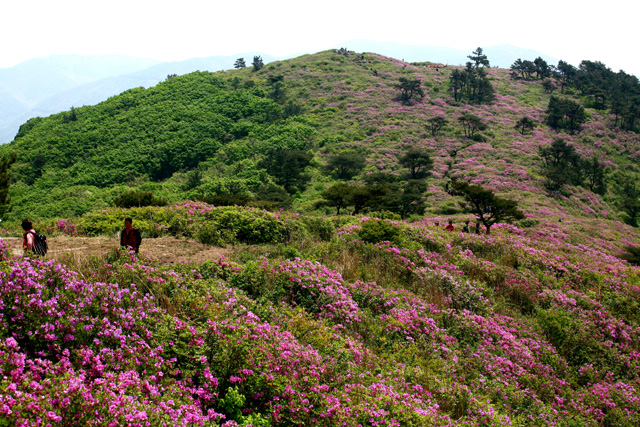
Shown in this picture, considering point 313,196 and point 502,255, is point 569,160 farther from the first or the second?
point 502,255

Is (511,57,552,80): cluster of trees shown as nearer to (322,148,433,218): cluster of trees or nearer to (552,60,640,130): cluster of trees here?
(552,60,640,130): cluster of trees

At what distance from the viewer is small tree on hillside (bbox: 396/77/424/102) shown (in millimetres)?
60188

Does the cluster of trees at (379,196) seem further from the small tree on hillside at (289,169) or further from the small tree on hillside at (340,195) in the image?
the small tree on hillside at (289,169)

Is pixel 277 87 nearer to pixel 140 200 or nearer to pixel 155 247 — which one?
pixel 140 200

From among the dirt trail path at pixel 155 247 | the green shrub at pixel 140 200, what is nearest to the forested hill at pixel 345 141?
the green shrub at pixel 140 200

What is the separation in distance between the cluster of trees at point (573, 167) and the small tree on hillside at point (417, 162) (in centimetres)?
1126

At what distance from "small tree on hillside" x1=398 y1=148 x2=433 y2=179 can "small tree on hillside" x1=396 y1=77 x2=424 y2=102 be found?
1016 inches

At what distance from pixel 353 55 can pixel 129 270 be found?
3310 inches

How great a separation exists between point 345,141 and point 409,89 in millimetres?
20267

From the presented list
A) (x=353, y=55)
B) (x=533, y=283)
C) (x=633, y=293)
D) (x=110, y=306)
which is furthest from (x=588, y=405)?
(x=353, y=55)

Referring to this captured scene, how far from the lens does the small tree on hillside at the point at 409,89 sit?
6019 centimetres

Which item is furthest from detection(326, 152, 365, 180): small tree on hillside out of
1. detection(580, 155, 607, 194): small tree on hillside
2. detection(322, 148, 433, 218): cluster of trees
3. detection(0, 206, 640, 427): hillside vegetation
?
detection(0, 206, 640, 427): hillside vegetation

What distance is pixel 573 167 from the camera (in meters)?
38.2

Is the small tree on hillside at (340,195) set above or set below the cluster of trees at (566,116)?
below
